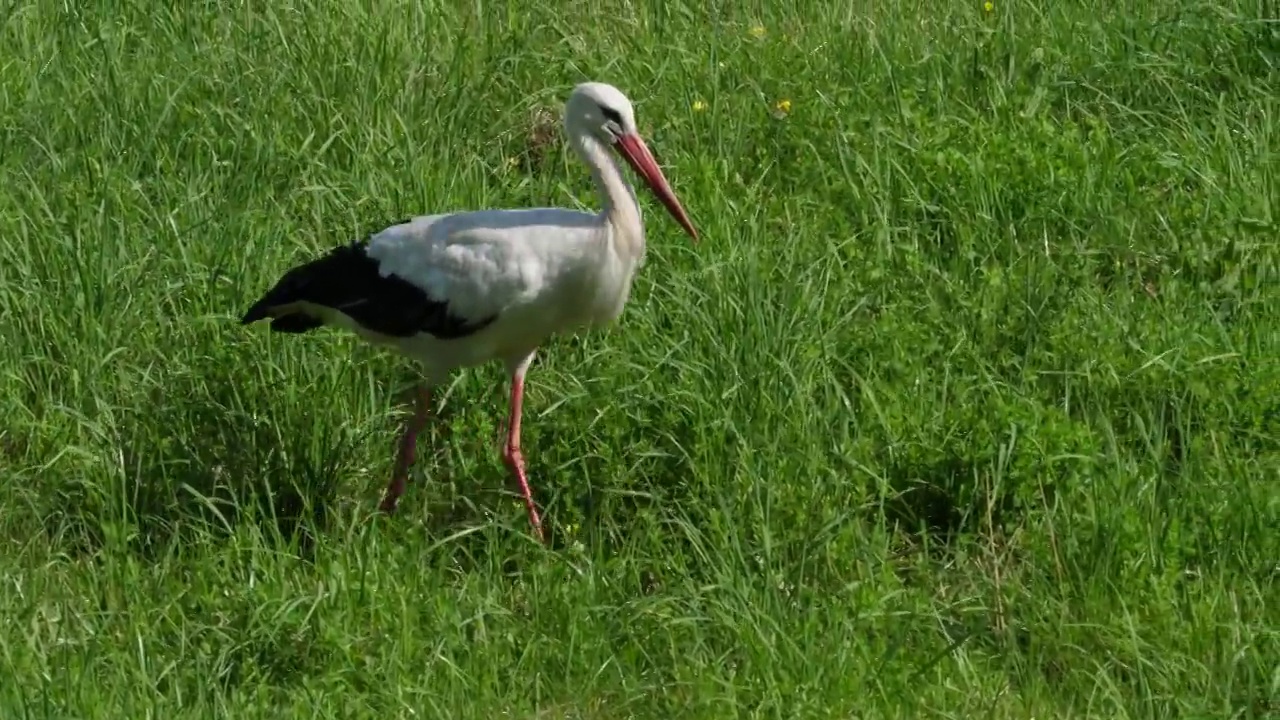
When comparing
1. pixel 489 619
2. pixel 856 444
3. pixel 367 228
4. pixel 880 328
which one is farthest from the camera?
pixel 367 228

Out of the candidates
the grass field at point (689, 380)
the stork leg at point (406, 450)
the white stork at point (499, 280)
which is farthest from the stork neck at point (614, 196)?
the stork leg at point (406, 450)

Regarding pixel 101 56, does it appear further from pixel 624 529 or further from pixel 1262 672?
pixel 1262 672

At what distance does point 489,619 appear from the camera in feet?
15.5

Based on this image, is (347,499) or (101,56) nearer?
(347,499)


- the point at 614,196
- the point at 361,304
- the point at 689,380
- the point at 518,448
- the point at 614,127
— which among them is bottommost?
the point at 518,448

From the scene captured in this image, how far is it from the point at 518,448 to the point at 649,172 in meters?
0.77

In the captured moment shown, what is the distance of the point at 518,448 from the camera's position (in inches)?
210

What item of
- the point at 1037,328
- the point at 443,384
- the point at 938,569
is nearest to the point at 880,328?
the point at 1037,328

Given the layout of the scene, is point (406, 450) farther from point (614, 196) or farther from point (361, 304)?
point (614, 196)

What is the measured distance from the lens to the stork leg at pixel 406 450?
5.21 meters

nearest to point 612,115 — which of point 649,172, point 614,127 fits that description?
point 614,127

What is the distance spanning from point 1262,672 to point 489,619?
5.40 feet

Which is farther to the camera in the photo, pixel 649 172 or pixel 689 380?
pixel 649 172

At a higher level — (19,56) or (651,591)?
(19,56)
